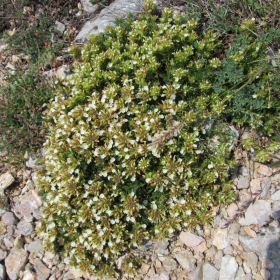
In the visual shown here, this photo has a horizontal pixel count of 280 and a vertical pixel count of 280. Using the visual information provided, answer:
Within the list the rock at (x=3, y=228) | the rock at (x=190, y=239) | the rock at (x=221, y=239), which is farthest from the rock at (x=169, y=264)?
the rock at (x=3, y=228)

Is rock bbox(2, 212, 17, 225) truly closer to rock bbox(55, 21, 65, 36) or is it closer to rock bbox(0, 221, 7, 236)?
rock bbox(0, 221, 7, 236)

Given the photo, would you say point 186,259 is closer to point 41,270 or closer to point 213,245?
point 213,245

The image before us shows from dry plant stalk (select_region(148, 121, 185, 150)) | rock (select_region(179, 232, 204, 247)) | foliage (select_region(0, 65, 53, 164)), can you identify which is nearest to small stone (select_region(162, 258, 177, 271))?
rock (select_region(179, 232, 204, 247))

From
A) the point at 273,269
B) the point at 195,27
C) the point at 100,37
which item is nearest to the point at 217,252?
the point at 273,269

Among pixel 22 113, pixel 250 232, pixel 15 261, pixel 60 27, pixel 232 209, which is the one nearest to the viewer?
pixel 250 232

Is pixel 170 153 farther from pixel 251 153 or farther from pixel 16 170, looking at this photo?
pixel 16 170

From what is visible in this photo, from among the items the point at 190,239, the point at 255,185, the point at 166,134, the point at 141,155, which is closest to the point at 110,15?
the point at 141,155
